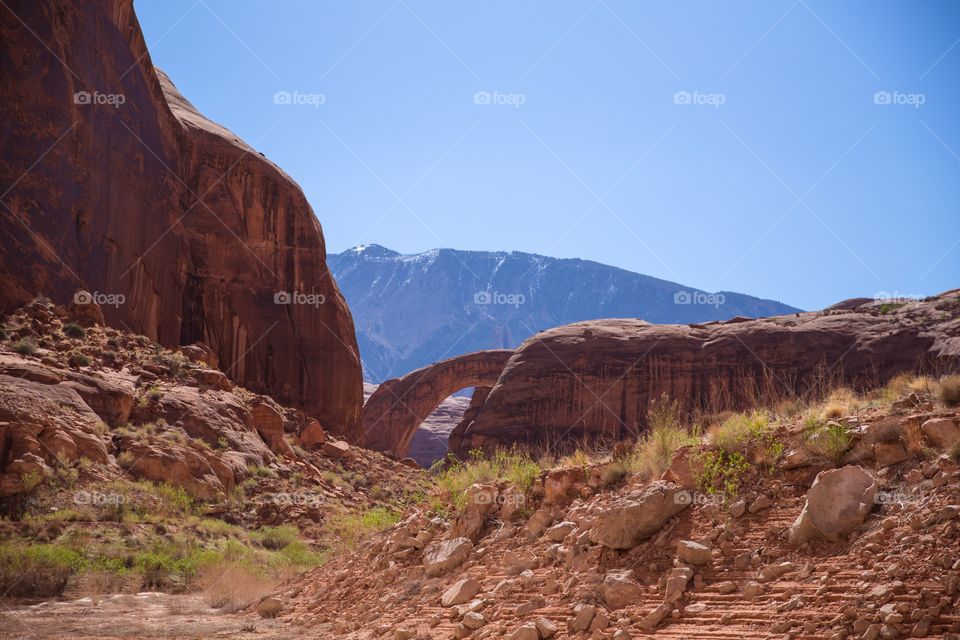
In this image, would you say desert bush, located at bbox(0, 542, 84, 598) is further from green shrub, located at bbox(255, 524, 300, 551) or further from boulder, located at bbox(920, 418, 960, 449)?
boulder, located at bbox(920, 418, 960, 449)

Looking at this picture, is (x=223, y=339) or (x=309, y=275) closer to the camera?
(x=223, y=339)

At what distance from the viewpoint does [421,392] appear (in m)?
42.4

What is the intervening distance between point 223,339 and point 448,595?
2141 cm

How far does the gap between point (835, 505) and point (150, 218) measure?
22.5m

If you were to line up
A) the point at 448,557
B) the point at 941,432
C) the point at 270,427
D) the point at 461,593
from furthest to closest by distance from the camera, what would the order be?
the point at 270,427
the point at 448,557
the point at 461,593
the point at 941,432

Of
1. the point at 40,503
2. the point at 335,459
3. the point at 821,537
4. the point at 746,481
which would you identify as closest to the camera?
the point at 821,537

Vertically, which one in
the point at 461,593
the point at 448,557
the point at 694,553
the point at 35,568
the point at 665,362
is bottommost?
the point at 35,568

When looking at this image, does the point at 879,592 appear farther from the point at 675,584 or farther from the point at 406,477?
the point at 406,477

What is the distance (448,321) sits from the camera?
558ft

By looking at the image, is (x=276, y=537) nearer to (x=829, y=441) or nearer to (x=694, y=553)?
(x=694, y=553)

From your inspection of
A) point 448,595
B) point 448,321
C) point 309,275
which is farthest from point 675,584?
point 448,321

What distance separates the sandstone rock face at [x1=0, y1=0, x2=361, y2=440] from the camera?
62.4ft

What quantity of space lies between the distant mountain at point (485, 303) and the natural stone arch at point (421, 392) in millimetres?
112510

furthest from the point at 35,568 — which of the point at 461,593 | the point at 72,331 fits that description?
the point at 72,331
